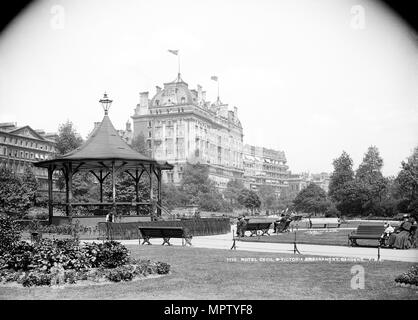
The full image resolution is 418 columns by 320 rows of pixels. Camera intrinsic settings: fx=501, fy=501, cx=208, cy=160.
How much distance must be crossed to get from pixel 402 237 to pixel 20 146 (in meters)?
54.4

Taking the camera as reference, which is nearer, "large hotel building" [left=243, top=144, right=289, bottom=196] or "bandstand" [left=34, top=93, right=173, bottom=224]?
"bandstand" [left=34, top=93, right=173, bottom=224]

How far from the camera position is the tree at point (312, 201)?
71688 mm

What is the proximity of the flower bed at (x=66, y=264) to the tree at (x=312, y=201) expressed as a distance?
6029 cm

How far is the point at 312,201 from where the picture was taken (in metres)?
72.5

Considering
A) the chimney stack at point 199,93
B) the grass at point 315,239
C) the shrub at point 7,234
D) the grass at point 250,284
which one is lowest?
the grass at point 315,239

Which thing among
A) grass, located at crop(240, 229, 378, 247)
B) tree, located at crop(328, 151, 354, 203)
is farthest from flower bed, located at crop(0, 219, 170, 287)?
tree, located at crop(328, 151, 354, 203)

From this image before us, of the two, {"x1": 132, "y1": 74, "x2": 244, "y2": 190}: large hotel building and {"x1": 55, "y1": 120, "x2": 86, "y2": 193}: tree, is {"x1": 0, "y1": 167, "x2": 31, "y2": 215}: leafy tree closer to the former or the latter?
{"x1": 55, "y1": 120, "x2": 86, "y2": 193}: tree

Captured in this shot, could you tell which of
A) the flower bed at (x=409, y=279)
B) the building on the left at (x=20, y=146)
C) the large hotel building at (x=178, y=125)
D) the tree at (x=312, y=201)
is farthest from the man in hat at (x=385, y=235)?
the large hotel building at (x=178, y=125)

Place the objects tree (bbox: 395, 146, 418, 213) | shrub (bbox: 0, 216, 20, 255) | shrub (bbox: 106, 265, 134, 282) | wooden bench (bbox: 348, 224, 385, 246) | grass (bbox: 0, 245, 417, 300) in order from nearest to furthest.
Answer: grass (bbox: 0, 245, 417, 300)
shrub (bbox: 106, 265, 134, 282)
shrub (bbox: 0, 216, 20, 255)
wooden bench (bbox: 348, 224, 385, 246)
tree (bbox: 395, 146, 418, 213)

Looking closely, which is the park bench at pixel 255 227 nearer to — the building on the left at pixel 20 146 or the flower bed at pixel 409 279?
the flower bed at pixel 409 279

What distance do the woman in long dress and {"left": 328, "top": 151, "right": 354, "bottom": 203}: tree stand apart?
53.9 meters

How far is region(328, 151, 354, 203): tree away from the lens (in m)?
Answer: 73.4

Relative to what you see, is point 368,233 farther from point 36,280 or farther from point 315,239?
point 36,280
